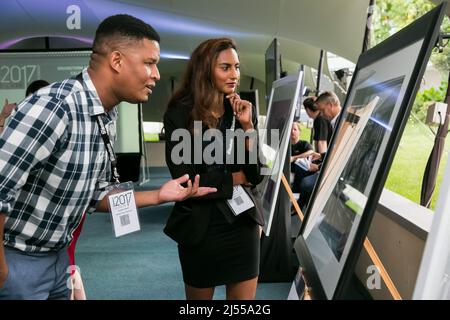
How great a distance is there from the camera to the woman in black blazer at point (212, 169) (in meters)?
1.56

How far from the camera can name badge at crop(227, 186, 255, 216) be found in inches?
63.2

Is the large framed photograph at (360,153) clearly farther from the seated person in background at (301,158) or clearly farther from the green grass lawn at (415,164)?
the seated person in background at (301,158)

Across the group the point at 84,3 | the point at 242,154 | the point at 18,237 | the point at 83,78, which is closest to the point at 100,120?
the point at 83,78

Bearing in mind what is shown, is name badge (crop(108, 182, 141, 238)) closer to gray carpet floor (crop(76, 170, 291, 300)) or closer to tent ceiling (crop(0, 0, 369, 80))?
gray carpet floor (crop(76, 170, 291, 300))

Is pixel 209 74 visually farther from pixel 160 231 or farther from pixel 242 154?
pixel 160 231

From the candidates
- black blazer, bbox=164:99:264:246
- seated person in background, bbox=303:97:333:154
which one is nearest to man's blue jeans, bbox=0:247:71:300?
black blazer, bbox=164:99:264:246

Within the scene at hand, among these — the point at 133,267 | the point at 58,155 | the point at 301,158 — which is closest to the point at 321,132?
the point at 301,158

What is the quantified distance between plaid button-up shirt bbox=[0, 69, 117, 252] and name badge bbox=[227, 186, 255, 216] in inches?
22.9

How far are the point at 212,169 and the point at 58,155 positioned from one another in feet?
2.23

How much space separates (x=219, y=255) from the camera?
5.30 ft

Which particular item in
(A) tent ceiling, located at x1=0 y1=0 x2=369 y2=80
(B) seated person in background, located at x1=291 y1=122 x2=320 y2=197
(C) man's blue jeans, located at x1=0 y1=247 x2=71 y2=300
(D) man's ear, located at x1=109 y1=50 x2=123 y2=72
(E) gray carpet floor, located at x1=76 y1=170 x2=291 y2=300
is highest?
(A) tent ceiling, located at x1=0 y1=0 x2=369 y2=80

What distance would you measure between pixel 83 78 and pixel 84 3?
6297 mm

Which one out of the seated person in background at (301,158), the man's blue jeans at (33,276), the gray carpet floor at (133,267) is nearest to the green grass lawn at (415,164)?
the seated person in background at (301,158)

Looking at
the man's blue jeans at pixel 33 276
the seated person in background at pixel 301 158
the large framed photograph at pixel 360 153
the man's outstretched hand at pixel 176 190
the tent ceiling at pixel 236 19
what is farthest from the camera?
the tent ceiling at pixel 236 19
